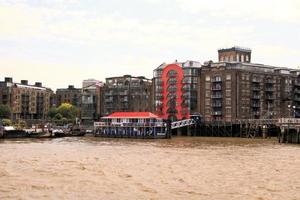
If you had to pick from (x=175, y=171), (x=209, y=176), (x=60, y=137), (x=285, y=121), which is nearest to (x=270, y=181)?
(x=209, y=176)

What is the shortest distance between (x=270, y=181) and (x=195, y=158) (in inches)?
895

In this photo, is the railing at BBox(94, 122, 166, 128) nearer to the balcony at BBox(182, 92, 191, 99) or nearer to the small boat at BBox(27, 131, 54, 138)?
the small boat at BBox(27, 131, 54, 138)

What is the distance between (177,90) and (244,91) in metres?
21.5

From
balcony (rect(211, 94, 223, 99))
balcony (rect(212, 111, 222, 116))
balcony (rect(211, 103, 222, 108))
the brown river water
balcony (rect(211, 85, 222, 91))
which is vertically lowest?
the brown river water

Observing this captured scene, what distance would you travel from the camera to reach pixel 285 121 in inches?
4299

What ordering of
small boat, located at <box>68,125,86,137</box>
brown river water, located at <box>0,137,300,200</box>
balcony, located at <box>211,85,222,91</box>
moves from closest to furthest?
brown river water, located at <box>0,137,300,200</box>, small boat, located at <box>68,125,86,137</box>, balcony, located at <box>211,85,222,91</box>

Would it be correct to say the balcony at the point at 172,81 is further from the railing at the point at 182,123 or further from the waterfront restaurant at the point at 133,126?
the waterfront restaurant at the point at 133,126

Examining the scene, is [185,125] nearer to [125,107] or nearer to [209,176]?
[125,107]

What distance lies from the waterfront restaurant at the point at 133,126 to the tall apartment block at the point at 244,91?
90.3 ft

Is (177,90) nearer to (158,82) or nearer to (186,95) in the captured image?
(186,95)

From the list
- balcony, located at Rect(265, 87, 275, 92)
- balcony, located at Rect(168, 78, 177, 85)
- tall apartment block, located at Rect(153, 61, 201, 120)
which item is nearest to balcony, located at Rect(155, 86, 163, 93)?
tall apartment block, located at Rect(153, 61, 201, 120)

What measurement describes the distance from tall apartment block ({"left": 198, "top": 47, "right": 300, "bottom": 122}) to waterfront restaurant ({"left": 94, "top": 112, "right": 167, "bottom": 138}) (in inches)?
1084

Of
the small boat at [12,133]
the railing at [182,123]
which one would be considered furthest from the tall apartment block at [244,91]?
the small boat at [12,133]

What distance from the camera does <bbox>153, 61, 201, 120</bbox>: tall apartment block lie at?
167000mm
